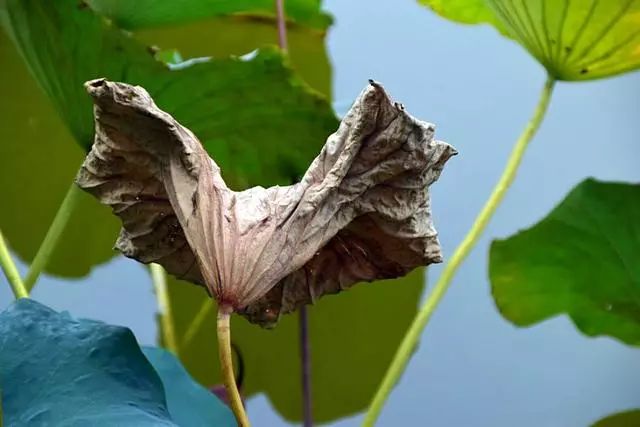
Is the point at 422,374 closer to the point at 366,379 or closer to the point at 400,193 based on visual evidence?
the point at 366,379

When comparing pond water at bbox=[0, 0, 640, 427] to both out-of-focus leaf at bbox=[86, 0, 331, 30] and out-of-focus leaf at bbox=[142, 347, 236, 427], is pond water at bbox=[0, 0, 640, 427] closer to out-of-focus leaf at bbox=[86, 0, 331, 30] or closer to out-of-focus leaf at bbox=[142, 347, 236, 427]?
out-of-focus leaf at bbox=[86, 0, 331, 30]

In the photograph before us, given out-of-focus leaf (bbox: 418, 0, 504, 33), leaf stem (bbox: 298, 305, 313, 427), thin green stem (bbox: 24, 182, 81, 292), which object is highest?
out-of-focus leaf (bbox: 418, 0, 504, 33)

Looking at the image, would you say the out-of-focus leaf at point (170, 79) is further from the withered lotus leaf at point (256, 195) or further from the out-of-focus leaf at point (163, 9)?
the withered lotus leaf at point (256, 195)

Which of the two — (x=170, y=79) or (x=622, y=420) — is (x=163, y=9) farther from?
(x=622, y=420)

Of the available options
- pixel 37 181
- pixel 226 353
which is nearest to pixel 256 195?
pixel 226 353

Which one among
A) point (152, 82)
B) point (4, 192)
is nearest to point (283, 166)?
point (152, 82)

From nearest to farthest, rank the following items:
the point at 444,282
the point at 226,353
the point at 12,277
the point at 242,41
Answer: the point at 226,353 < the point at 12,277 < the point at 444,282 < the point at 242,41

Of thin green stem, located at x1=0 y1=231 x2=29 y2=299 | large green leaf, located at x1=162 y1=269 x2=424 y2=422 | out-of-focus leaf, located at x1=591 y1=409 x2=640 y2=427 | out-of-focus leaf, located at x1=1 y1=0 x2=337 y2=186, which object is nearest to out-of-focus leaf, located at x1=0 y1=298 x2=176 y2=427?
thin green stem, located at x1=0 y1=231 x2=29 y2=299
